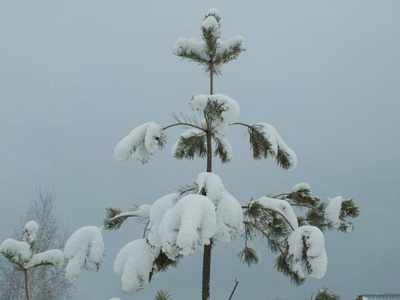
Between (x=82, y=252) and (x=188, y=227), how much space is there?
206 cm

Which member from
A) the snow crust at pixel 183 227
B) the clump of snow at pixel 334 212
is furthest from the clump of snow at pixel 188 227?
the clump of snow at pixel 334 212

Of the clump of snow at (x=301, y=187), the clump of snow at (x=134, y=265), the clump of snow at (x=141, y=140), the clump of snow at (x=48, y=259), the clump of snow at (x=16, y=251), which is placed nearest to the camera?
the clump of snow at (x=134, y=265)

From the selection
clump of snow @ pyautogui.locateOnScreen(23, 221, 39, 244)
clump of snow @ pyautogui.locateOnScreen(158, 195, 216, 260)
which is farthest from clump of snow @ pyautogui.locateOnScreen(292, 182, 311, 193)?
clump of snow @ pyautogui.locateOnScreen(23, 221, 39, 244)

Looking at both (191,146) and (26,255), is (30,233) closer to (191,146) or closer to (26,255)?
(26,255)

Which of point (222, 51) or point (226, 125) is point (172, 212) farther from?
point (222, 51)

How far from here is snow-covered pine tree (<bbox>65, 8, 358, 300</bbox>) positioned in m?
4.07

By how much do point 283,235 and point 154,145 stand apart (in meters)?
2.50

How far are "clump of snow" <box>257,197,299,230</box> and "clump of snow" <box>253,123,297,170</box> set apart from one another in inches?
30.0

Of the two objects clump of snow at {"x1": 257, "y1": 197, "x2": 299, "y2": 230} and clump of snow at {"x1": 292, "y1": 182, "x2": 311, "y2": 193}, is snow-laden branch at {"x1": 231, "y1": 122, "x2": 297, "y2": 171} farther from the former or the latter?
clump of snow at {"x1": 257, "y1": 197, "x2": 299, "y2": 230}

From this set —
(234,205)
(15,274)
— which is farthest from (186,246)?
(15,274)

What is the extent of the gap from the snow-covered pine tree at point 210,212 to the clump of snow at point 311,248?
0.5 inches

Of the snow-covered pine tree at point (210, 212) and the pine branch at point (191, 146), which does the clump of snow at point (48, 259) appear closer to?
the snow-covered pine tree at point (210, 212)

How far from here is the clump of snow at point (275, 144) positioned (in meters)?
6.16

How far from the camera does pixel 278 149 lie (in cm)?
652
